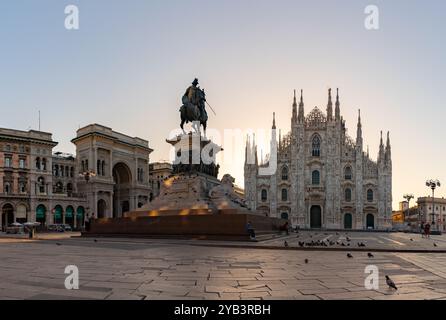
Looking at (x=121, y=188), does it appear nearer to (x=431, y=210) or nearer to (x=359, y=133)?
(x=359, y=133)

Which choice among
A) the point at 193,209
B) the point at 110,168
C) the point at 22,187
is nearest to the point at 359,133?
the point at 110,168

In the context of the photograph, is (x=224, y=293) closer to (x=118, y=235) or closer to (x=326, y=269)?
(x=326, y=269)

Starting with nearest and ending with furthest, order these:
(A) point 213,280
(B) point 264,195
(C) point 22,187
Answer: (A) point 213,280 → (C) point 22,187 → (B) point 264,195

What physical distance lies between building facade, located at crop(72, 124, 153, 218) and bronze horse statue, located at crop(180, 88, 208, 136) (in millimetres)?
38985

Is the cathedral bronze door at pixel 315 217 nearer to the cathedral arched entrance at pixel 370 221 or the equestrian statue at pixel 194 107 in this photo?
the cathedral arched entrance at pixel 370 221

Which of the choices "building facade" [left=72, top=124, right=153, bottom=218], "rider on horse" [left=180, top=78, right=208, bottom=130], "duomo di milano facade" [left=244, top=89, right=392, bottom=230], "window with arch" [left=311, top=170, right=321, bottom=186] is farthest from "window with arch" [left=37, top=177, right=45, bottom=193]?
"rider on horse" [left=180, top=78, right=208, bottom=130]

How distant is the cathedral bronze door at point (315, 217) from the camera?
74375mm

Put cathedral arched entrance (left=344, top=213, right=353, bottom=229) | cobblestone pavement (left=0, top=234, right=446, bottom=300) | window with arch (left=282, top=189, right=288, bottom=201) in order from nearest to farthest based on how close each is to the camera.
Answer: cobblestone pavement (left=0, top=234, right=446, bottom=300), cathedral arched entrance (left=344, top=213, right=353, bottom=229), window with arch (left=282, top=189, right=288, bottom=201)

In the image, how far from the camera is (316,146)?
76.6 m

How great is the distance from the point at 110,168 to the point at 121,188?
934 centimetres

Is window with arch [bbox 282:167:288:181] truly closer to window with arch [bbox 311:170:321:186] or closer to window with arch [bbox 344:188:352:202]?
window with arch [bbox 311:170:321:186]

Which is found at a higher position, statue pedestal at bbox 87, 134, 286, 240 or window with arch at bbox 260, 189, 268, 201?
statue pedestal at bbox 87, 134, 286, 240

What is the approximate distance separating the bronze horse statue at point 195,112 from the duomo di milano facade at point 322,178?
163ft

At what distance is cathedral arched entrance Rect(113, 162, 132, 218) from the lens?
81438 millimetres
